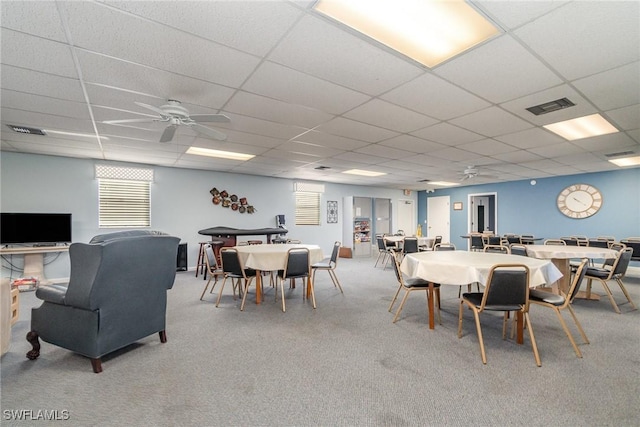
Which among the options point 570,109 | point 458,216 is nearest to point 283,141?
point 570,109

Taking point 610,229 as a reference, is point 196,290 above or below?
below

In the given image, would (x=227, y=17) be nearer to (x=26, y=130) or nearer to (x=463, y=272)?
(x=463, y=272)

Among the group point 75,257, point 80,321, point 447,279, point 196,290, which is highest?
point 75,257

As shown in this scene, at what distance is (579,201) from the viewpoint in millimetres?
7809

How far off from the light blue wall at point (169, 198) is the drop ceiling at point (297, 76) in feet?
2.58

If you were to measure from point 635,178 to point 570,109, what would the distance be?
603 centimetres

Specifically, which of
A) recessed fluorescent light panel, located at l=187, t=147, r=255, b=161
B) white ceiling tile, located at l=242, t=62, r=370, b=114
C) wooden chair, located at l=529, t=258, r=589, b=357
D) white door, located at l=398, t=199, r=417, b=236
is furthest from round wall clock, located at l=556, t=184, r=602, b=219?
recessed fluorescent light panel, located at l=187, t=147, r=255, b=161

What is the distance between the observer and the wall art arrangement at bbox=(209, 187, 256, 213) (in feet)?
24.0

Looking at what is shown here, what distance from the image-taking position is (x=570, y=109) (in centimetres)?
328

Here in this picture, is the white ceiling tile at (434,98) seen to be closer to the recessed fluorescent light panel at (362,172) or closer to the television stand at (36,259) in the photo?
the recessed fluorescent light panel at (362,172)

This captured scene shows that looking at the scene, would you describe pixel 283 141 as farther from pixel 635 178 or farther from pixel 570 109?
pixel 635 178

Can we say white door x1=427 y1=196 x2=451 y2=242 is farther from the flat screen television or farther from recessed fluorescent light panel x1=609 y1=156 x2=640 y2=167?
the flat screen television

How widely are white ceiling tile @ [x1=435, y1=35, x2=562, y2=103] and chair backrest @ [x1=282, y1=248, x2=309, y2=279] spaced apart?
2.62 metres

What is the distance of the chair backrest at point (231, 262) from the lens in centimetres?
401
